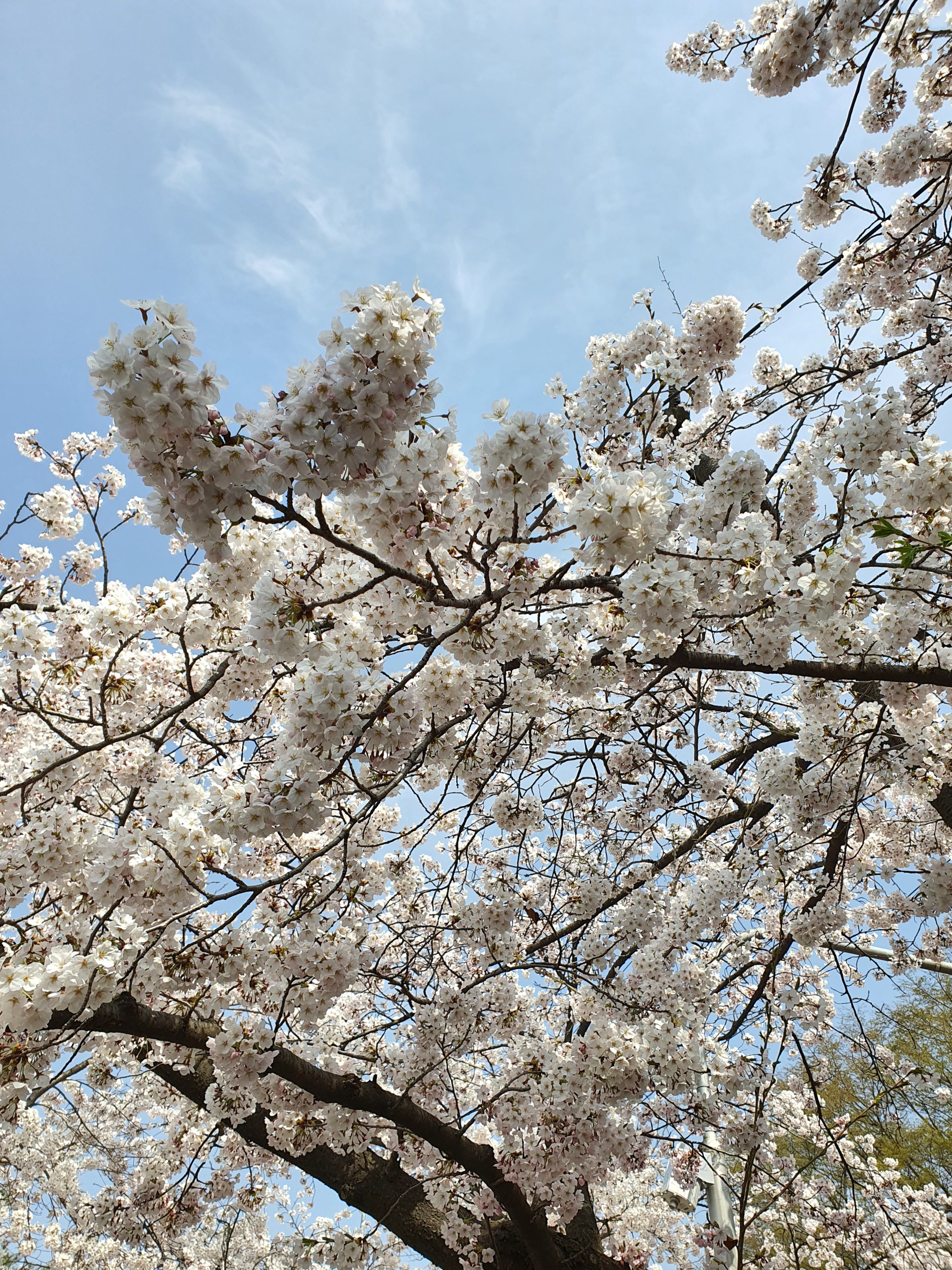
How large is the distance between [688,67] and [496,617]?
252 inches

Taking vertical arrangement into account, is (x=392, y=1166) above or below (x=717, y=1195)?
below

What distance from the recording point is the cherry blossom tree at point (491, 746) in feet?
8.01

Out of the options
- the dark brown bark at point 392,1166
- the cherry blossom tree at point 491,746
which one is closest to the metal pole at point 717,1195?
the cherry blossom tree at point 491,746

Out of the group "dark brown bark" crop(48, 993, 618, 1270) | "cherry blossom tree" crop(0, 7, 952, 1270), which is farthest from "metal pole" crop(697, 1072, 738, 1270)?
"dark brown bark" crop(48, 993, 618, 1270)

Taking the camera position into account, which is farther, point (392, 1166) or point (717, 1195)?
point (717, 1195)

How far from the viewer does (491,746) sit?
15.3 feet

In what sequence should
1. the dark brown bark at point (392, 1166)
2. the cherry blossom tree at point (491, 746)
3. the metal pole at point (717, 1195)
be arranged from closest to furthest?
the cherry blossom tree at point (491, 746) → the dark brown bark at point (392, 1166) → the metal pole at point (717, 1195)

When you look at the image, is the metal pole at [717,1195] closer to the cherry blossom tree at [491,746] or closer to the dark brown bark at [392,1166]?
the cherry blossom tree at [491,746]

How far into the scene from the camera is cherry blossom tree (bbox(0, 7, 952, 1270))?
8.01ft

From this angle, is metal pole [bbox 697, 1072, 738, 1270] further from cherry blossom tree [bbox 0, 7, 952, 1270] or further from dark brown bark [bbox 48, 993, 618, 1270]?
dark brown bark [bbox 48, 993, 618, 1270]

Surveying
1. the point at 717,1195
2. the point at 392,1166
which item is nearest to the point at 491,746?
the point at 392,1166

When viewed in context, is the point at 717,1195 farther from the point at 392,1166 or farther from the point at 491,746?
the point at 491,746

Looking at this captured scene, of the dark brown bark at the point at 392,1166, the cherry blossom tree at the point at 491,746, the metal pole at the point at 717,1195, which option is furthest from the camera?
the metal pole at the point at 717,1195

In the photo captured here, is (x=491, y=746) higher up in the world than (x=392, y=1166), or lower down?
higher up
